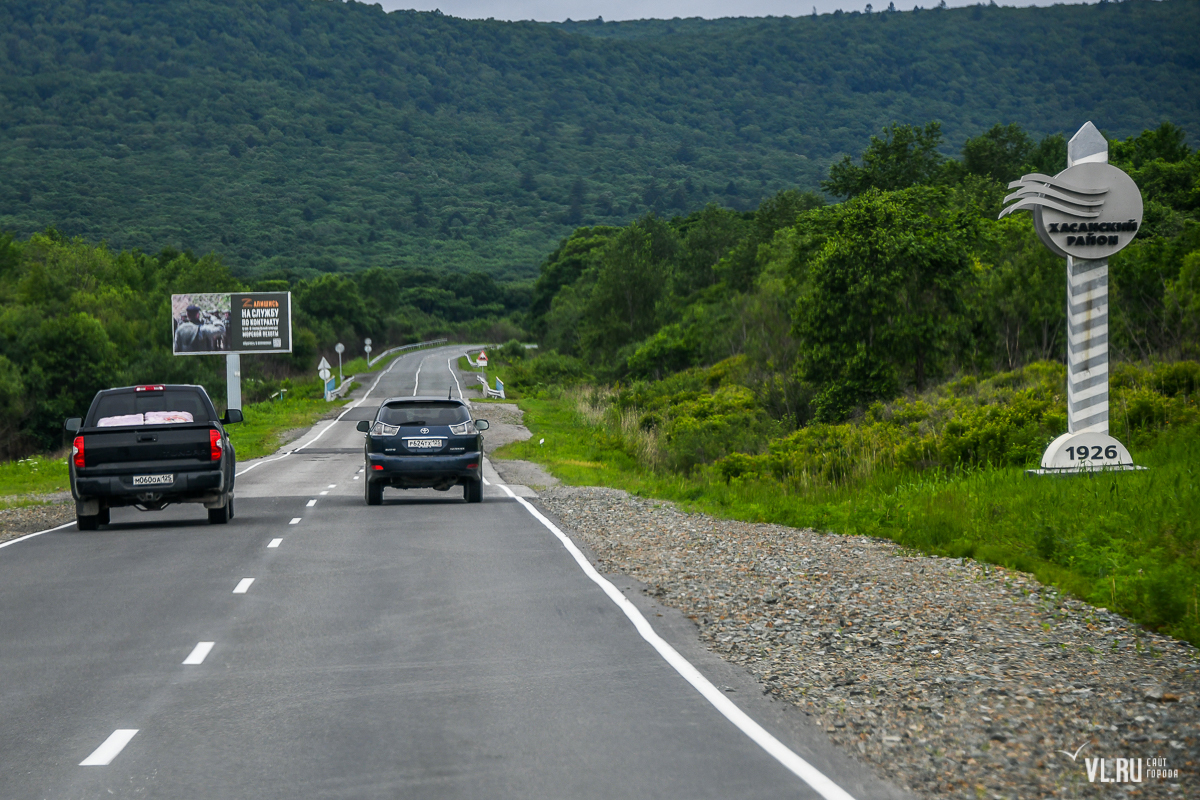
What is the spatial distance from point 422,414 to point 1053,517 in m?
11.8

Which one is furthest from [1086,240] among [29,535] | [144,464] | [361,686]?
[29,535]

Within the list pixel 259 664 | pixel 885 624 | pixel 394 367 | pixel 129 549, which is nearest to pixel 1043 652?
pixel 885 624

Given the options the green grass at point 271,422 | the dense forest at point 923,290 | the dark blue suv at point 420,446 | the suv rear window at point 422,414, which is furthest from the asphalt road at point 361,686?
the green grass at point 271,422

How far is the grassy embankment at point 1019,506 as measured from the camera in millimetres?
10336

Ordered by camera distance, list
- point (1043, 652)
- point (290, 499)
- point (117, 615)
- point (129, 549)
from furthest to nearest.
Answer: point (290, 499) → point (129, 549) → point (117, 615) → point (1043, 652)

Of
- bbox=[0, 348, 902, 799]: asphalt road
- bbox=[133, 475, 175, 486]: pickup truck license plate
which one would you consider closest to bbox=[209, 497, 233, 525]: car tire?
bbox=[133, 475, 175, 486]: pickup truck license plate

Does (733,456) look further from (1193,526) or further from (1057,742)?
(1057,742)

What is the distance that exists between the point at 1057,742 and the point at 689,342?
66749 mm

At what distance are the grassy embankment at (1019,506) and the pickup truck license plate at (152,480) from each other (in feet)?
28.0

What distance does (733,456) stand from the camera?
29422mm

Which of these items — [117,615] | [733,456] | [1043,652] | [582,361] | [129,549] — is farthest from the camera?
[582,361]

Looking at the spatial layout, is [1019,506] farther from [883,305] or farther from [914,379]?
[914,379]

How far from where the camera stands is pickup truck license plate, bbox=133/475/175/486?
18.0 meters

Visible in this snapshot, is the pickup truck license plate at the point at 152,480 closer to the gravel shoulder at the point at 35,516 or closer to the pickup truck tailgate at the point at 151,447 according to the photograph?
the pickup truck tailgate at the point at 151,447
